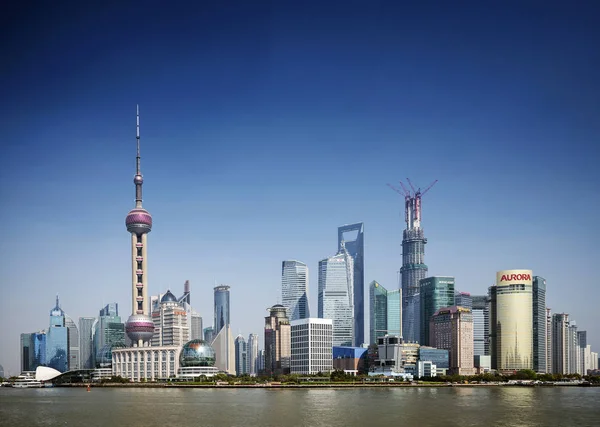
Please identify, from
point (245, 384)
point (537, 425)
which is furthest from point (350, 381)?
point (537, 425)

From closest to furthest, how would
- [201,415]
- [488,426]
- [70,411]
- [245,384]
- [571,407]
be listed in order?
1. [488,426]
2. [201,415]
3. [70,411]
4. [571,407]
5. [245,384]

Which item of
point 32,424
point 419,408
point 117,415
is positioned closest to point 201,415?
point 117,415

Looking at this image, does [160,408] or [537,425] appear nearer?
[537,425]

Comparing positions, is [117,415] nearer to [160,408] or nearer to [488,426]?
[160,408]

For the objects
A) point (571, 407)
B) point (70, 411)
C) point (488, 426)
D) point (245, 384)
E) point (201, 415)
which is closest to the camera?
point (488, 426)

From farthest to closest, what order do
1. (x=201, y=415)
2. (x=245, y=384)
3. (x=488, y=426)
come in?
1. (x=245, y=384)
2. (x=201, y=415)
3. (x=488, y=426)

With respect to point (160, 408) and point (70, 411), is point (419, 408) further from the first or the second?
point (70, 411)

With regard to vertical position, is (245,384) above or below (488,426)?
below

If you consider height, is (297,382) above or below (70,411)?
below

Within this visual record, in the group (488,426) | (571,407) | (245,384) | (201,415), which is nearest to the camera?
(488,426)
